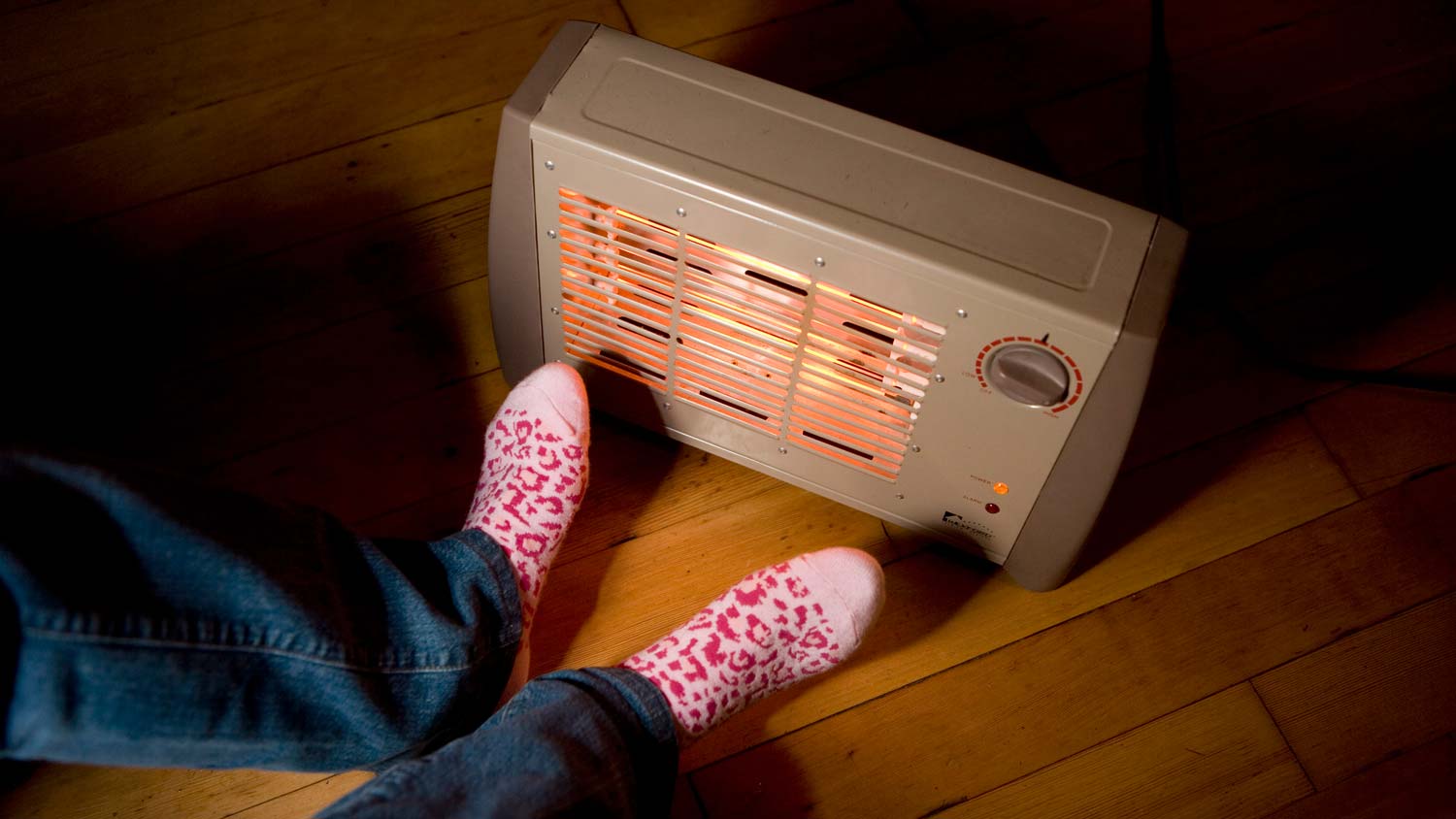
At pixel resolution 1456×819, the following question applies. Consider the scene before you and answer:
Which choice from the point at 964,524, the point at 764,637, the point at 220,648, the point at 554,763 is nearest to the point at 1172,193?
the point at 964,524

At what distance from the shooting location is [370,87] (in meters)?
0.97

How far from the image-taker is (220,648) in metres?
0.52

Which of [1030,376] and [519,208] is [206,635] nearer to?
[519,208]

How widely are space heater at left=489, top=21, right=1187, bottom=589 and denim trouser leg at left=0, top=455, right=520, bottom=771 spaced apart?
22cm

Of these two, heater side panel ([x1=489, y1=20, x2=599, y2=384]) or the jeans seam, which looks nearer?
the jeans seam

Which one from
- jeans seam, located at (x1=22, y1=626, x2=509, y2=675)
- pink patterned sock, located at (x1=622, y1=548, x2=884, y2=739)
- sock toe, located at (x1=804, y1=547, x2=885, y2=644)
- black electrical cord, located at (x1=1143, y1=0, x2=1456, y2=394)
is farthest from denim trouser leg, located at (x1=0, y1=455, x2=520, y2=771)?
black electrical cord, located at (x1=1143, y1=0, x2=1456, y2=394)

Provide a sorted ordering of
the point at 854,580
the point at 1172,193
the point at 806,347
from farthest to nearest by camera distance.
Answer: the point at 1172,193 → the point at 854,580 → the point at 806,347

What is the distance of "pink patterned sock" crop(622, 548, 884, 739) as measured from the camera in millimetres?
694

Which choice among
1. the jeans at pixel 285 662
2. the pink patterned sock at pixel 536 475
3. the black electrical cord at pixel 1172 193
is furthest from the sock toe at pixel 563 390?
the black electrical cord at pixel 1172 193

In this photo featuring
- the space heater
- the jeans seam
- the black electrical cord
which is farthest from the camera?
the black electrical cord

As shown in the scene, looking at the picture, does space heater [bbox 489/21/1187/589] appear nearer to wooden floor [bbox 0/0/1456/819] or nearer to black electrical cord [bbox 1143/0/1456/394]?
wooden floor [bbox 0/0/1456/819]

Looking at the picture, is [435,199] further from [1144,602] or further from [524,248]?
[1144,602]

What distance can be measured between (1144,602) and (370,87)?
2.55 ft

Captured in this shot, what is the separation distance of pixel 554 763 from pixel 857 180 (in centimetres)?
35
